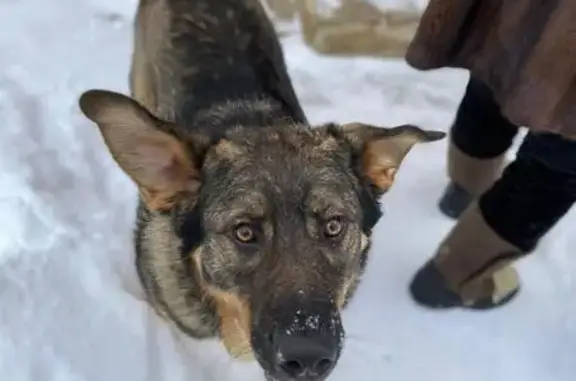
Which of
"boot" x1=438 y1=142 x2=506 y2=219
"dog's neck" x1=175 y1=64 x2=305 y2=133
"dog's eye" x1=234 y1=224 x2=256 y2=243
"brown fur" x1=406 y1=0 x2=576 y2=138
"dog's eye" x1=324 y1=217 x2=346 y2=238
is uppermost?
"brown fur" x1=406 y1=0 x2=576 y2=138

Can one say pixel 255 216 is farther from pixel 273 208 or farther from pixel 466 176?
pixel 466 176

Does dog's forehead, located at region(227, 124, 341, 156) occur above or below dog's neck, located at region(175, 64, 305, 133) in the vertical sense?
above

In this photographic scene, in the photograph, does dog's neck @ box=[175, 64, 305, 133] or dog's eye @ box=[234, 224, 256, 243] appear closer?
dog's eye @ box=[234, 224, 256, 243]

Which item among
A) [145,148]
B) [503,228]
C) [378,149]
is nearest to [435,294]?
[503,228]

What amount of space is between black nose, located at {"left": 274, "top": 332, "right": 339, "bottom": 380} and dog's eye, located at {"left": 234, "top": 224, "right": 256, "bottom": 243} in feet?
0.86

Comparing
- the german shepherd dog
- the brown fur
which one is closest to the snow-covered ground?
the german shepherd dog

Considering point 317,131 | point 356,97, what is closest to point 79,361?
point 317,131

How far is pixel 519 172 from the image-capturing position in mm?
2562

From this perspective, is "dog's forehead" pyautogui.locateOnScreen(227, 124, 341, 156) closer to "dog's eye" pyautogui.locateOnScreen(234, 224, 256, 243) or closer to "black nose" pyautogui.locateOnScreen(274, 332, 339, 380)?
"dog's eye" pyautogui.locateOnScreen(234, 224, 256, 243)

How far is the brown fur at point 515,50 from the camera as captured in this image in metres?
2.13

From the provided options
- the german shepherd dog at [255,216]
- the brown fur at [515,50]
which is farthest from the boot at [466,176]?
the german shepherd dog at [255,216]

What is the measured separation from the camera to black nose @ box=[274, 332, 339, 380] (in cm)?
190

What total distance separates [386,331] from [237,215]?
1.05 metres

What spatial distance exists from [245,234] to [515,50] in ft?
2.74
